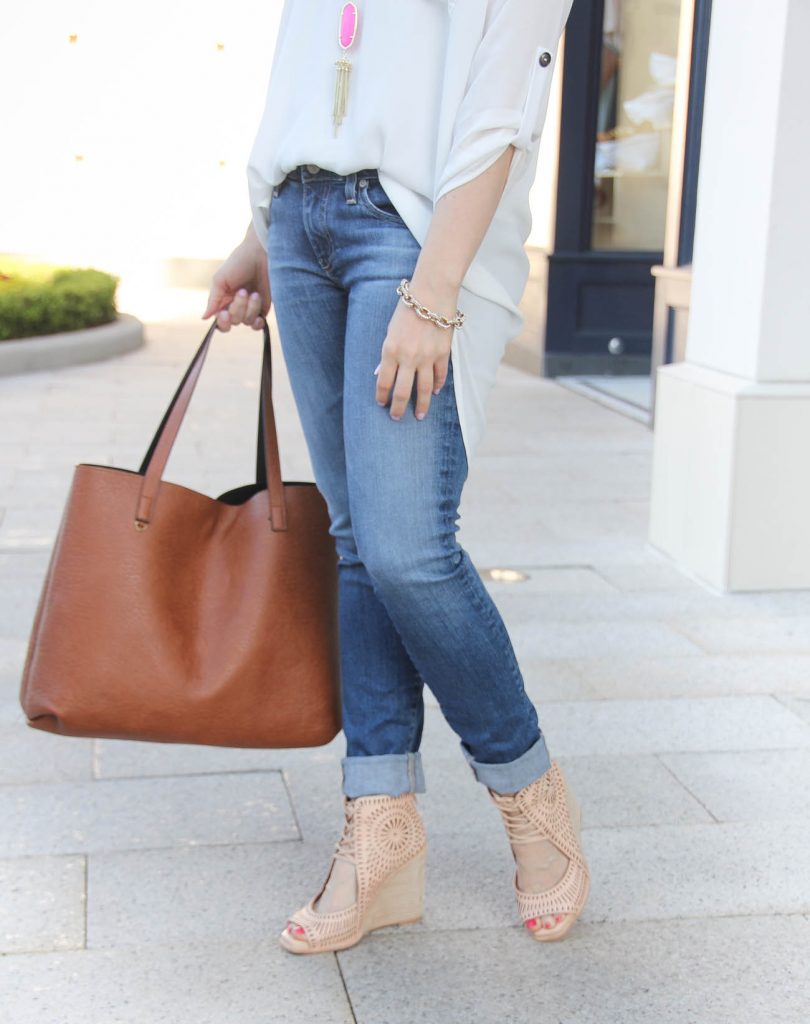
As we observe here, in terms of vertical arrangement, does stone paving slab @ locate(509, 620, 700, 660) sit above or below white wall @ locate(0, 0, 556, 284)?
below

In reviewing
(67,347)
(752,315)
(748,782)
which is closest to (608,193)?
(67,347)

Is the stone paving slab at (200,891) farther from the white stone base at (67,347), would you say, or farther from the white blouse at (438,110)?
the white stone base at (67,347)

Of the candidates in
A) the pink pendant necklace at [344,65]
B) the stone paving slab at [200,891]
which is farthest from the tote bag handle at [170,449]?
the stone paving slab at [200,891]

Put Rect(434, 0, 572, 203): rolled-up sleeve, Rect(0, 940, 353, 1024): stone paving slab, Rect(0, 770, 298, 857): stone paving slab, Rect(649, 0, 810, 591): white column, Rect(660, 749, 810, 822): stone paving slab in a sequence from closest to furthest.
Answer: Rect(434, 0, 572, 203): rolled-up sleeve → Rect(0, 940, 353, 1024): stone paving slab → Rect(0, 770, 298, 857): stone paving slab → Rect(660, 749, 810, 822): stone paving slab → Rect(649, 0, 810, 591): white column

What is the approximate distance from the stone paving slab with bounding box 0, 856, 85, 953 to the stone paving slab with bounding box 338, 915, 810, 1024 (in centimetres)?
43

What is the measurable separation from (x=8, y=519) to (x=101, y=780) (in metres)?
2.36

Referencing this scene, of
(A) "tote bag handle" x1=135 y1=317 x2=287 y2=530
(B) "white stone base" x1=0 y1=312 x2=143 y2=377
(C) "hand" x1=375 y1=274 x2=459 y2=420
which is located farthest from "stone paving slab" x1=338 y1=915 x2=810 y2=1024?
(B) "white stone base" x1=0 y1=312 x2=143 y2=377

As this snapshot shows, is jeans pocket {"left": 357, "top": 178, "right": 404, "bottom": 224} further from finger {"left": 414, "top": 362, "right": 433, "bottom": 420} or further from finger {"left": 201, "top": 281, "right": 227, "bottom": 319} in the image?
finger {"left": 201, "top": 281, "right": 227, "bottom": 319}

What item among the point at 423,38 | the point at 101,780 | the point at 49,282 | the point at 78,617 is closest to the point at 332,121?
the point at 423,38

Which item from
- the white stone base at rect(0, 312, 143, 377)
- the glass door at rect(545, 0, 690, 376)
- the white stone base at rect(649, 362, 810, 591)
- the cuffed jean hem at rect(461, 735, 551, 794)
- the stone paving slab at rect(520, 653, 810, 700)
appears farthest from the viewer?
the white stone base at rect(0, 312, 143, 377)

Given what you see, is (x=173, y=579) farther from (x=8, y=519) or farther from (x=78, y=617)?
(x=8, y=519)

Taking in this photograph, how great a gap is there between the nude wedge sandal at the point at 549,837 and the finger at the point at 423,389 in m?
0.61

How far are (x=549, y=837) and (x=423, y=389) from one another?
0.74 metres

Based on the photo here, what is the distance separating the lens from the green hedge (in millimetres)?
9141
